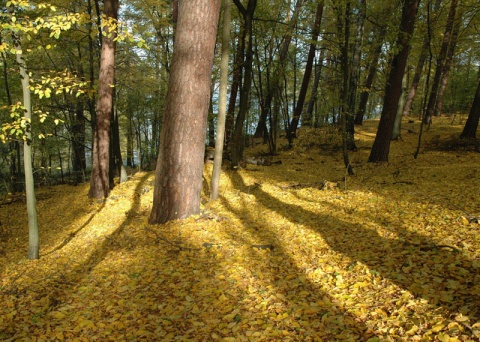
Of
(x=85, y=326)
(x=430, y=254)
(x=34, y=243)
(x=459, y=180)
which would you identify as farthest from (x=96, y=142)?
(x=459, y=180)

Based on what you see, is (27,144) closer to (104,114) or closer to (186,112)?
(186,112)

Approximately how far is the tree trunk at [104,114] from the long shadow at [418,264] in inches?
296

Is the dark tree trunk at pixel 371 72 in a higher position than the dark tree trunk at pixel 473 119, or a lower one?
higher

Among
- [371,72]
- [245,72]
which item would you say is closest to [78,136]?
[245,72]

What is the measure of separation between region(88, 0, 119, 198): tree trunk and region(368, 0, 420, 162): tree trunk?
28.5 feet

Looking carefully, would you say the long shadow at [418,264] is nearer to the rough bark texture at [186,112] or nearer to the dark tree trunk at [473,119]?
the rough bark texture at [186,112]

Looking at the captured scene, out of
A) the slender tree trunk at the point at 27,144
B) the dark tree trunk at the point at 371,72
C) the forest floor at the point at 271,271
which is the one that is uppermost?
the dark tree trunk at the point at 371,72

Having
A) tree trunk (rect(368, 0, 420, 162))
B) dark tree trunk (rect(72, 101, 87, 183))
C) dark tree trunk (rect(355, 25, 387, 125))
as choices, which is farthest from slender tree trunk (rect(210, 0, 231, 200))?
dark tree trunk (rect(72, 101, 87, 183))

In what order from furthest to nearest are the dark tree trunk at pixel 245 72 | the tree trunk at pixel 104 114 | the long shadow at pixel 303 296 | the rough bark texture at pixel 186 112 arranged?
the tree trunk at pixel 104 114
the dark tree trunk at pixel 245 72
the rough bark texture at pixel 186 112
the long shadow at pixel 303 296

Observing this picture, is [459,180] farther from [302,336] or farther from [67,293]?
[67,293]

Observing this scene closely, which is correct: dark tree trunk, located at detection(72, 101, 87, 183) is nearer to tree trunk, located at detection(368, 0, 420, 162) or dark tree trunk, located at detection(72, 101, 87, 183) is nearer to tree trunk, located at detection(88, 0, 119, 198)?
tree trunk, located at detection(88, 0, 119, 198)

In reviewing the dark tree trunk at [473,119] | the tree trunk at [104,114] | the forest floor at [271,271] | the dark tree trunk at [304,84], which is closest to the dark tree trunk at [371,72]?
the dark tree trunk at [304,84]

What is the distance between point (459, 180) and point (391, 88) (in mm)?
3824

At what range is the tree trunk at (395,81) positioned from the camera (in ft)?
28.9
